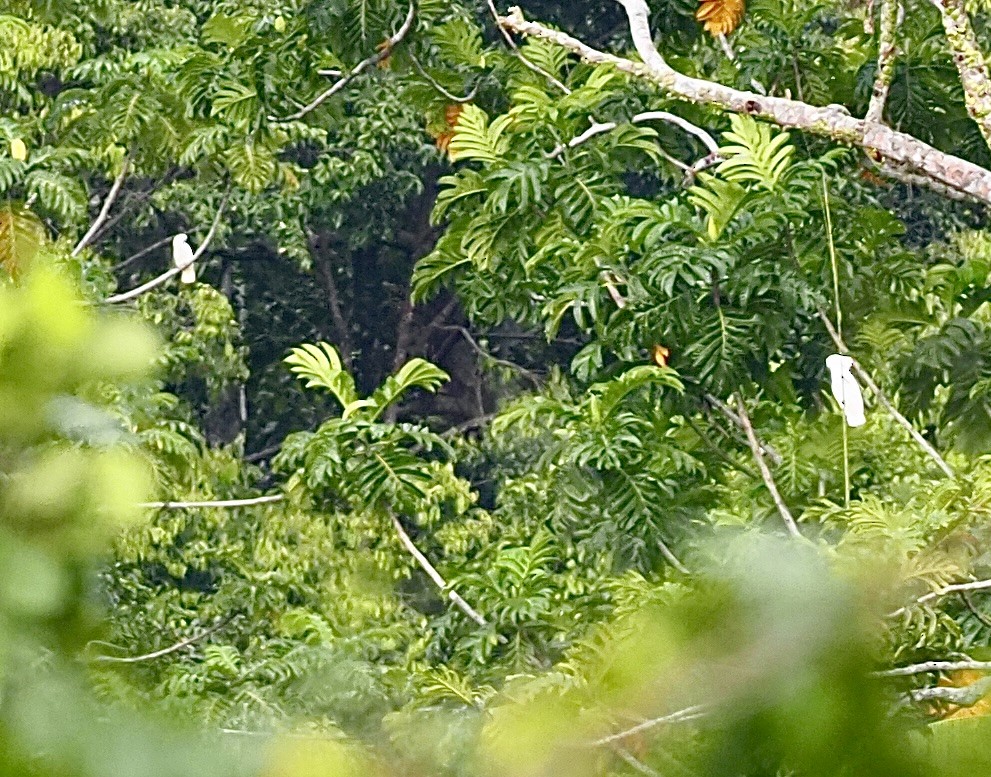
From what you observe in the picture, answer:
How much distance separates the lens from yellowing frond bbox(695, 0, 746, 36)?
2344 mm

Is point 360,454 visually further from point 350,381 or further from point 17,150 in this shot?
point 17,150

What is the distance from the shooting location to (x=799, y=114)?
2002 mm

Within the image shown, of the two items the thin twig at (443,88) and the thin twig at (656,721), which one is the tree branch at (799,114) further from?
the thin twig at (656,721)

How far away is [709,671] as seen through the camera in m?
0.27

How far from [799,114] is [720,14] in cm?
42

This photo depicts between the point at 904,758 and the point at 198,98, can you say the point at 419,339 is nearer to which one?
the point at 198,98

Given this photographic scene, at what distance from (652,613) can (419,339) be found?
7010 mm

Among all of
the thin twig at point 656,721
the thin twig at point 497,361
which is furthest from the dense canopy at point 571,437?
the thin twig at point 497,361

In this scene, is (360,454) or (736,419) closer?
(360,454)

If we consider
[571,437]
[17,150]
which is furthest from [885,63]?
[17,150]

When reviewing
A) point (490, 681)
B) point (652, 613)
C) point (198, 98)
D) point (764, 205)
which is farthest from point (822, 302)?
point (652, 613)

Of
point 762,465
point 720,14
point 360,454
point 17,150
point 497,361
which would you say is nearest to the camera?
point 762,465

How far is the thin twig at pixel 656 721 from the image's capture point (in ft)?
0.92

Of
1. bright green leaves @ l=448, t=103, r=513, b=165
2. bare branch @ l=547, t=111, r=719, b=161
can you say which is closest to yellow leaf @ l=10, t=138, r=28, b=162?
bright green leaves @ l=448, t=103, r=513, b=165
